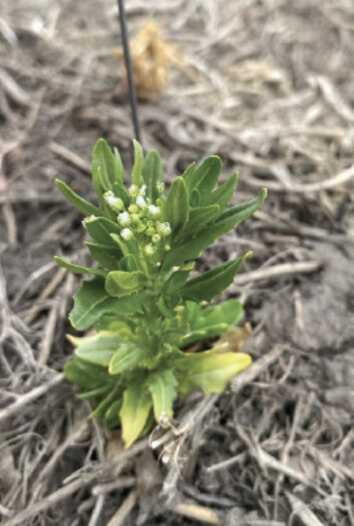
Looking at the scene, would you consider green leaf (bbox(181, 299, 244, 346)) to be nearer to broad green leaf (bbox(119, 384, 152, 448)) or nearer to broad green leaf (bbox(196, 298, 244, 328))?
broad green leaf (bbox(196, 298, 244, 328))

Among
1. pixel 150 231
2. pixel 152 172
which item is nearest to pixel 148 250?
pixel 150 231

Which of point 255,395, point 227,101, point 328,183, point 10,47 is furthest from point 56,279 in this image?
point 10,47

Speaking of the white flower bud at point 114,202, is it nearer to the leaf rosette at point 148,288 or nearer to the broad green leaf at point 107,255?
the leaf rosette at point 148,288

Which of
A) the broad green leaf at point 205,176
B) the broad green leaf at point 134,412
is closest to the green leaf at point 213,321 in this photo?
the broad green leaf at point 134,412

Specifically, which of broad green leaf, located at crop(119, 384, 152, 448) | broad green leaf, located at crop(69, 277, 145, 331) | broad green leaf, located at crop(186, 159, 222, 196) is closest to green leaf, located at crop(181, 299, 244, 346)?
broad green leaf, located at crop(119, 384, 152, 448)

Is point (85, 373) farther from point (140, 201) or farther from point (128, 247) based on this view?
point (140, 201)
